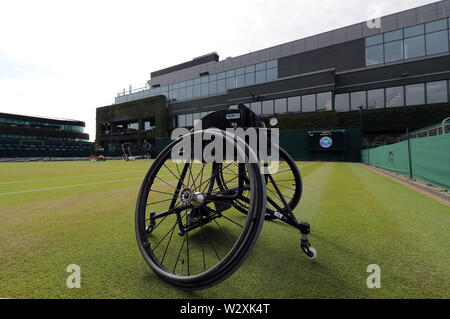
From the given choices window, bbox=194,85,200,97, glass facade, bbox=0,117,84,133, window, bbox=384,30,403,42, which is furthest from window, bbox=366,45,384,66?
glass facade, bbox=0,117,84,133

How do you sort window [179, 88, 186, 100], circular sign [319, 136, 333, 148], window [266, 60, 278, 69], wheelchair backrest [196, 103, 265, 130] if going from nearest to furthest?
wheelchair backrest [196, 103, 265, 130]
circular sign [319, 136, 333, 148]
window [266, 60, 278, 69]
window [179, 88, 186, 100]

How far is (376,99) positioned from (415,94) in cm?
355

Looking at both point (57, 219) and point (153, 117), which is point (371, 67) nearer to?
point (57, 219)

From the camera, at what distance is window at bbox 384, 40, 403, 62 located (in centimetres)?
2434

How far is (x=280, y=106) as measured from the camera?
2969 cm

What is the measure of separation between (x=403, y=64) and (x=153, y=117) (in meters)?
42.8

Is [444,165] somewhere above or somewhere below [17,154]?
below

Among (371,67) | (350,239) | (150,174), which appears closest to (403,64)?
(371,67)

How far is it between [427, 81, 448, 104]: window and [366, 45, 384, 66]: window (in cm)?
614

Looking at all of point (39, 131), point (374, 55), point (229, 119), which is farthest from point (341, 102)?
point (39, 131)

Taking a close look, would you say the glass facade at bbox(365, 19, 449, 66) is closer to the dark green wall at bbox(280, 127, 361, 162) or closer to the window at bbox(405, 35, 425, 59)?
the window at bbox(405, 35, 425, 59)

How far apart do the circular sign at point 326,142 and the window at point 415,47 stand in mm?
13777
